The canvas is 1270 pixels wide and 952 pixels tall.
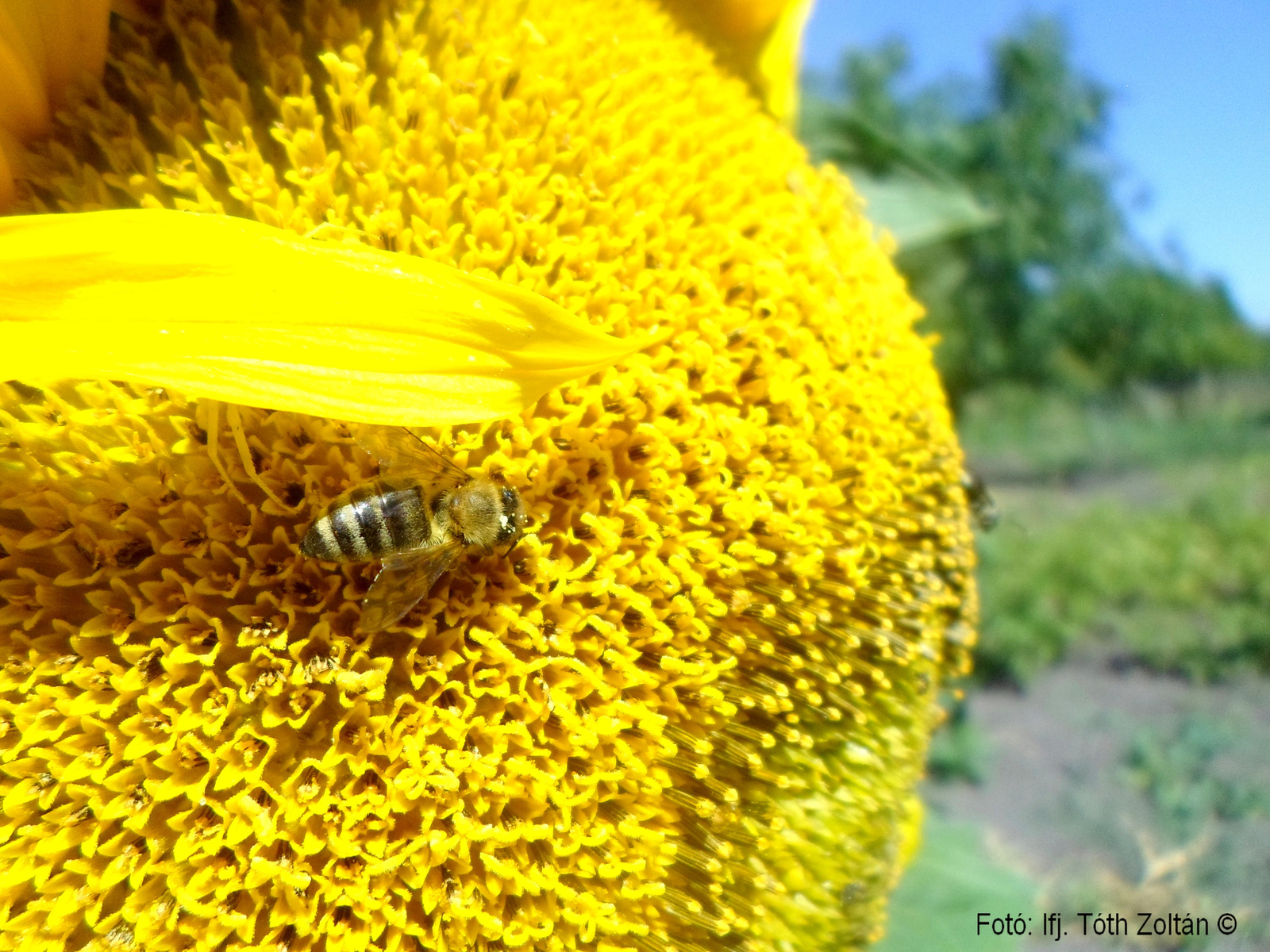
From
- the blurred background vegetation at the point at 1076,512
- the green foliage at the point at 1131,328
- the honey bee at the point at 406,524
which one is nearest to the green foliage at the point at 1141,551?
the blurred background vegetation at the point at 1076,512

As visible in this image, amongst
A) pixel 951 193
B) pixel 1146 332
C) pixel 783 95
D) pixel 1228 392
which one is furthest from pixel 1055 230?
pixel 783 95

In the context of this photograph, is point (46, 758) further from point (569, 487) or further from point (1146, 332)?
point (1146, 332)

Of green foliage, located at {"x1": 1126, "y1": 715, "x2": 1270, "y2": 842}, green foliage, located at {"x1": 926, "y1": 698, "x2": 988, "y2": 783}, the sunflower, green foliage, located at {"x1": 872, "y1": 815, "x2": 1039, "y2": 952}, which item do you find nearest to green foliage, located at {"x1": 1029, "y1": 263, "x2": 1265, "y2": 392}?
green foliage, located at {"x1": 926, "y1": 698, "x2": 988, "y2": 783}

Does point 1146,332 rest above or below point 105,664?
above

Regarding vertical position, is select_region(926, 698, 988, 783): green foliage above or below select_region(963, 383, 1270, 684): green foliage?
below

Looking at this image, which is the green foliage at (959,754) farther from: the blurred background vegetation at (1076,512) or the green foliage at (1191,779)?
the green foliage at (1191,779)

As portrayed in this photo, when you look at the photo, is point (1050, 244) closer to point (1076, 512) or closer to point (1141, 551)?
point (1076, 512)

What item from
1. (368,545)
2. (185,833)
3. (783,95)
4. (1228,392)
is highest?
(1228,392)

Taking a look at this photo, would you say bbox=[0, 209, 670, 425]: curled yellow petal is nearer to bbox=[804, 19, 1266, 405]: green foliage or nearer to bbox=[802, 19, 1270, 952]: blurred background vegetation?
bbox=[802, 19, 1270, 952]: blurred background vegetation
